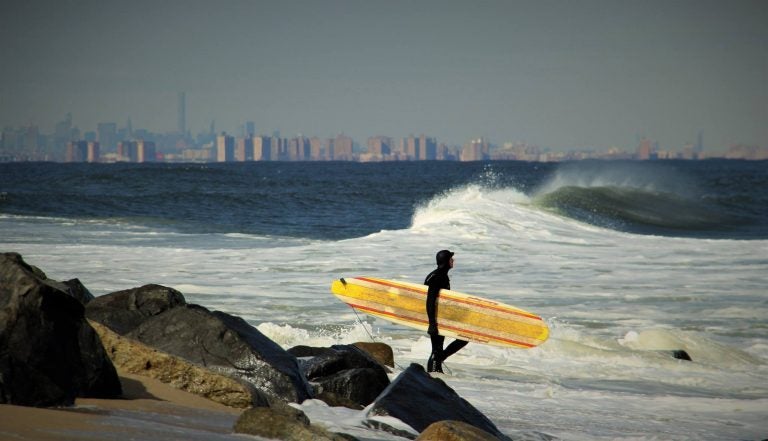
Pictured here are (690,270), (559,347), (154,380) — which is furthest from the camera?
(690,270)

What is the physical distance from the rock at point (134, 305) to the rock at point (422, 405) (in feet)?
9.67

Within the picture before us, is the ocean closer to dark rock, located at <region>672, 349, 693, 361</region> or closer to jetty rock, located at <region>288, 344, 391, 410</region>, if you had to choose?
dark rock, located at <region>672, 349, 693, 361</region>

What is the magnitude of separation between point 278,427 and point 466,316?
5.95m

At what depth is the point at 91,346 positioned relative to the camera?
6941 mm

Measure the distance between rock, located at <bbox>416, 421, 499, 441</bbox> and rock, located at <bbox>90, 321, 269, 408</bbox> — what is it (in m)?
1.60

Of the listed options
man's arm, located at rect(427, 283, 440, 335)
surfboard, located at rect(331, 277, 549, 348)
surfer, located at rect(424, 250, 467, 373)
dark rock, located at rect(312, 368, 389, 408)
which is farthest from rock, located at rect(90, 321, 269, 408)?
surfboard, located at rect(331, 277, 549, 348)

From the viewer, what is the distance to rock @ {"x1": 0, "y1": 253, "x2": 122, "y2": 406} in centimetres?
634

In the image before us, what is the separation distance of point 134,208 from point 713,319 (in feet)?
119

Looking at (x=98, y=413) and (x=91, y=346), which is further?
(x=91, y=346)

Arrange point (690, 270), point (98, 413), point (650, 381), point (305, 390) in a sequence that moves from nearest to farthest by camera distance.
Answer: point (98, 413), point (305, 390), point (650, 381), point (690, 270)

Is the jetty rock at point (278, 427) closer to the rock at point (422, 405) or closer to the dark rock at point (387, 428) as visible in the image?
the dark rock at point (387, 428)

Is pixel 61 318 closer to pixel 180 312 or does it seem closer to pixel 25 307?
pixel 25 307

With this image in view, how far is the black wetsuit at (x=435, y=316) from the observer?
11297 millimetres

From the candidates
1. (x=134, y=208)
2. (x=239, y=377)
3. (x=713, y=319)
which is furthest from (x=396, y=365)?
(x=134, y=208)
